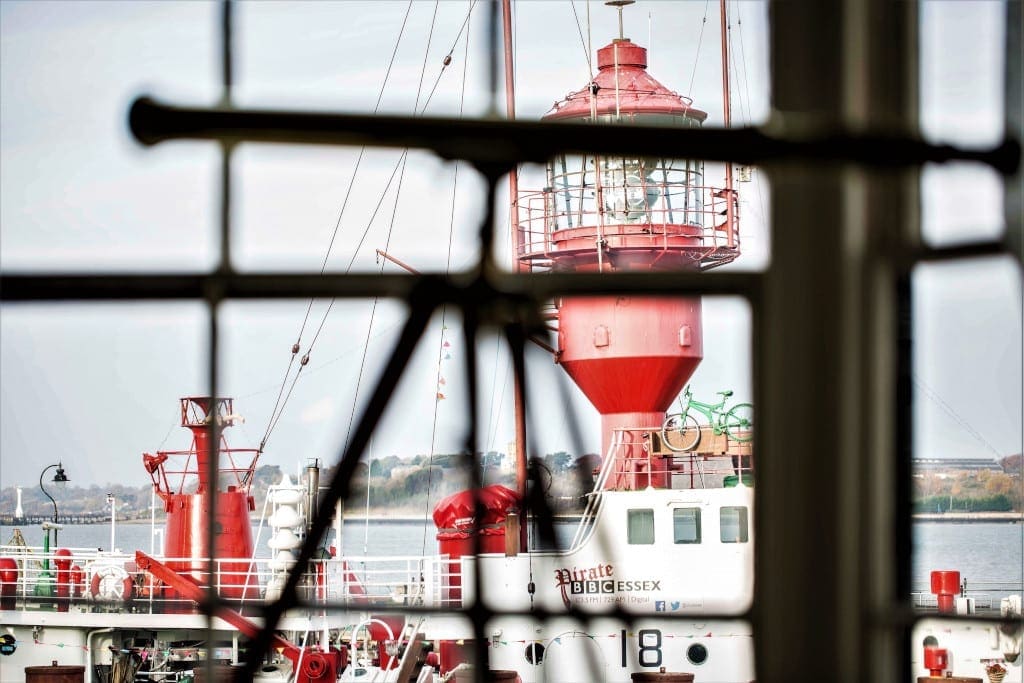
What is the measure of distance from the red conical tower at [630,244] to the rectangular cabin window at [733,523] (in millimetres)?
587

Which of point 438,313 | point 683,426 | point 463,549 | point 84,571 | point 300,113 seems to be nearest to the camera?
point 300,113

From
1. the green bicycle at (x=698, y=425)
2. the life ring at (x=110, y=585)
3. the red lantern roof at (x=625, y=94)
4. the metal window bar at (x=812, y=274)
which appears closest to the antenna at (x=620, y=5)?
the red lantern roof at (x=625, y=94)

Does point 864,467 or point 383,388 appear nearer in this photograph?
point 864,467

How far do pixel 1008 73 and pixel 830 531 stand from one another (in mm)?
442

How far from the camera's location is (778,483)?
3.30 feet

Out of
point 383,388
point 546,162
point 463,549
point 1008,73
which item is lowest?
point 463,549

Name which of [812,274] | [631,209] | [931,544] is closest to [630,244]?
[631,209]

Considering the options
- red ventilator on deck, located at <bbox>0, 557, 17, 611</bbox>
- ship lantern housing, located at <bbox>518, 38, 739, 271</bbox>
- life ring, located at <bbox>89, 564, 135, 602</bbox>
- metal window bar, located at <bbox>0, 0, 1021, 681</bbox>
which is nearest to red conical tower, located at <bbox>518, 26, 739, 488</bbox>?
ship lantern housing, located at <bbox>518, 38, 739, 271</bbox>

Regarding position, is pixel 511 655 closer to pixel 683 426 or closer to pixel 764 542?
pixel 683 426

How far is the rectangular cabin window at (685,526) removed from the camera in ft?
35.1

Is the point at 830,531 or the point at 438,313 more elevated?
the point at 438,313

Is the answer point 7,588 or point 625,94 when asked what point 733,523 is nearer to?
point 625,94

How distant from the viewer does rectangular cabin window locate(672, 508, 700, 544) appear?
1070 centimetres

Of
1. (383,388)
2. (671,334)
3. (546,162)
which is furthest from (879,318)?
(671,334)
